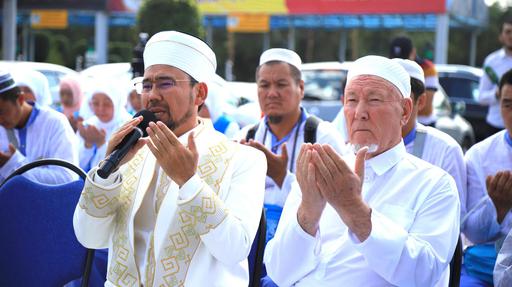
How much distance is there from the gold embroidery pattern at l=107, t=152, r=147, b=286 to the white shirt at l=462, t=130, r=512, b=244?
1755mm

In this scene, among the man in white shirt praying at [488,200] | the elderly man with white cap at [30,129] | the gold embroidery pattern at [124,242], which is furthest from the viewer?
the elderly man with white cap at [30,129]

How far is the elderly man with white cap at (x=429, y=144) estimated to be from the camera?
4.30 metres

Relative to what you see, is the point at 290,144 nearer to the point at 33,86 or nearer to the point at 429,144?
the point at 429,144

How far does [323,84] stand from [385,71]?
393 inches

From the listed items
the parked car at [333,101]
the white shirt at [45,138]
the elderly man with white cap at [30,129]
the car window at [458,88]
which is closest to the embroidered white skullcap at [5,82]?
the elderly man with white cap at [30,129]

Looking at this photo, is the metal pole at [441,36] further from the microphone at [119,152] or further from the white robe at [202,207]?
the microphone at [119,152]

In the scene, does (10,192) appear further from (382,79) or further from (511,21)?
(511,21)

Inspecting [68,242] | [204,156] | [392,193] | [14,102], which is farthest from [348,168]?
[14,102]

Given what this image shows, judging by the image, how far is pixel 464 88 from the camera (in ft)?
49.8

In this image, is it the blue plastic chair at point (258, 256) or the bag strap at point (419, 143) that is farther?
the bag strap at point (419, 143)

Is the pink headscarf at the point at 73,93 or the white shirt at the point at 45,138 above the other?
the white shirt at the point at 45,138

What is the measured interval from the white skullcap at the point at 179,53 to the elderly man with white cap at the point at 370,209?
681mm

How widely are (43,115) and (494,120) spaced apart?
4772mm

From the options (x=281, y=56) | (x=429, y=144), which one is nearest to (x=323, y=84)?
(x=281, y=56)
